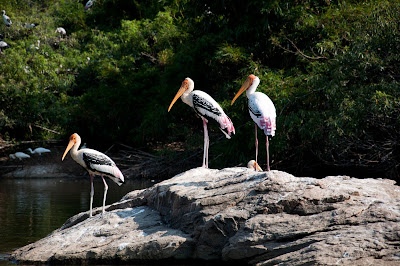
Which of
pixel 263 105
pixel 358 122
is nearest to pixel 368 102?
pixel 358 122

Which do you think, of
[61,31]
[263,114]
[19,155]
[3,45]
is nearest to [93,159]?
[263,114]

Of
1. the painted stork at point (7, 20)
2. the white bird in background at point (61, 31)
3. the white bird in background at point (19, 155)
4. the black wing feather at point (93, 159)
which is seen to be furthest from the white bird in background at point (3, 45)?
the black wing feather at point (93, 159)

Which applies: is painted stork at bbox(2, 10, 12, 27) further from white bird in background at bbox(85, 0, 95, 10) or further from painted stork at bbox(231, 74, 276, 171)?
painted stork at bbox(231, 74, 276, 171)

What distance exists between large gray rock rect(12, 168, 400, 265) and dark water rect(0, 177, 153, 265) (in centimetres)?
132

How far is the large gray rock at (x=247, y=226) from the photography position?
23.0 ft

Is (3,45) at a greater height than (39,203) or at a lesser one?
greater

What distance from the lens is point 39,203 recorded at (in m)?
14.0

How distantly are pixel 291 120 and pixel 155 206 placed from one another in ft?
18.9

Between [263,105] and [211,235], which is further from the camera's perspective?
[263,105]

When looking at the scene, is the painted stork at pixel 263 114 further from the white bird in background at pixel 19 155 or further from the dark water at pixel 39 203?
the white bird in background at pixel 19 155

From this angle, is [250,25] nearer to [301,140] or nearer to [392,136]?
[301,140]

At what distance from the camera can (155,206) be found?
29.8 ft

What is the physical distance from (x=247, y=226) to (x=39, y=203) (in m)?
7.73

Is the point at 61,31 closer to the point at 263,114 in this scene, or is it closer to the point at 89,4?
the point at 89,4
